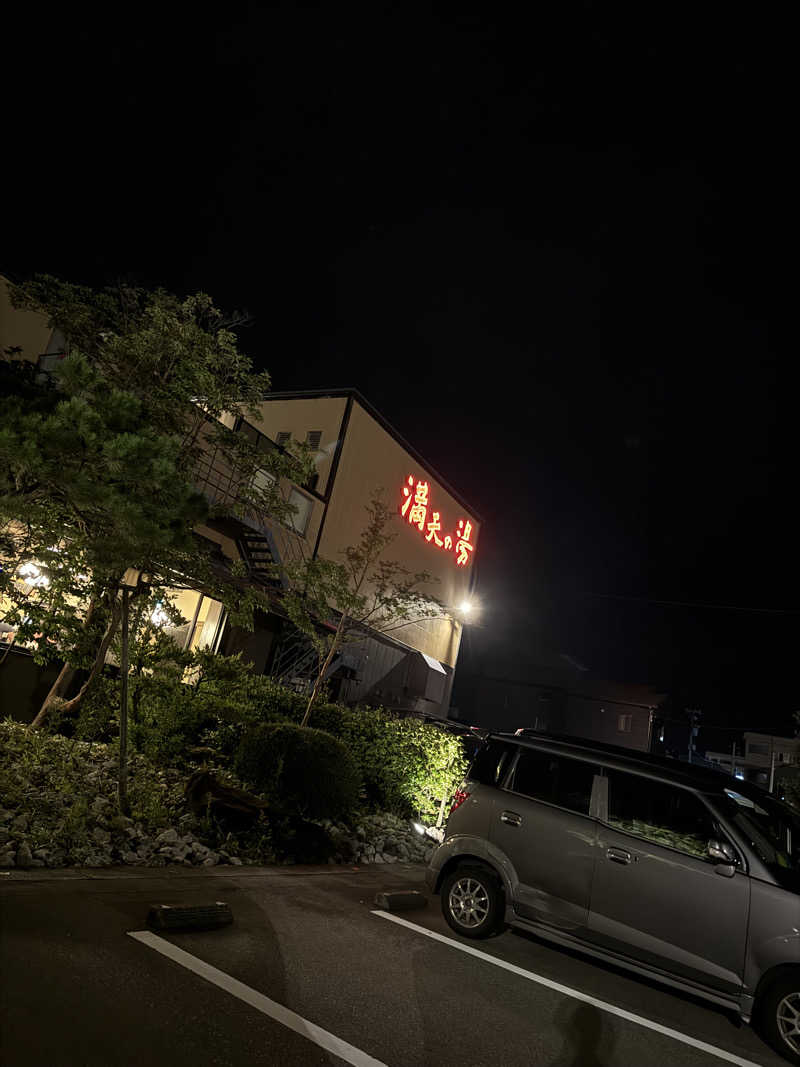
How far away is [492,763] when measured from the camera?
19.6 feet

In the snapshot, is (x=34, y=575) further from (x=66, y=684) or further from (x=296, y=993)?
(x=296, y=993)

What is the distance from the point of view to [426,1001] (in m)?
4.04

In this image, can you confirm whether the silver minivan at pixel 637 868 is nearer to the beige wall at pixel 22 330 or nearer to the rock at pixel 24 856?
the rock at pixel 24 856

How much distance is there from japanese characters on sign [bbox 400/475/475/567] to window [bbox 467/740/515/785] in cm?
1696

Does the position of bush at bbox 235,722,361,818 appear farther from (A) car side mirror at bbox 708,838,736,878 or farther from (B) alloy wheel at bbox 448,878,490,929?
(A) car side mirror at bbox 708,838,736,878

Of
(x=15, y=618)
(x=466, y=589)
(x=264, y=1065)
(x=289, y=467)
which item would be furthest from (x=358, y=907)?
(x=466, y=589)

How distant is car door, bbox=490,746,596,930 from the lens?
16.5 feet

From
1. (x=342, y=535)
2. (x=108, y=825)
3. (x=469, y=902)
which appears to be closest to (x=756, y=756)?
(x=342, y=535)

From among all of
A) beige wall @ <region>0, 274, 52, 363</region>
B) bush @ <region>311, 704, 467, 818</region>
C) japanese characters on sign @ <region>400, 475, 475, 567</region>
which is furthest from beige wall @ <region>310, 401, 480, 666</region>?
beige wall @ <region>0, 274, 52, 363</region>

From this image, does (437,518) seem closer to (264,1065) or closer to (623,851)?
(623,851)

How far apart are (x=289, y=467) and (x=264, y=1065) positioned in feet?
22.3

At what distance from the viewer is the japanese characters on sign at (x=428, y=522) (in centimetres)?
2344

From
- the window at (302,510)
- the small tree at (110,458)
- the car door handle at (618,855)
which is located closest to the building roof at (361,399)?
the window at (302,510)

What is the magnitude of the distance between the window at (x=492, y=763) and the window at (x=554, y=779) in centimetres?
13
